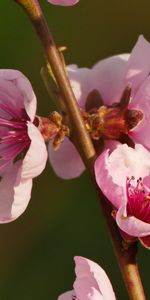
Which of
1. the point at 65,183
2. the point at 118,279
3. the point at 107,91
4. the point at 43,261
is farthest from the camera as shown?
the point at 65,183

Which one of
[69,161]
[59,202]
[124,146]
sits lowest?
[59,202]

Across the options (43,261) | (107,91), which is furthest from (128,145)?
(43,261)

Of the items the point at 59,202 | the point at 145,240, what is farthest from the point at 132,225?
the point at 59,202

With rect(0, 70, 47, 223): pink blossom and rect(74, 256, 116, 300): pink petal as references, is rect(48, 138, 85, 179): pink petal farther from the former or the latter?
rect(74, 256, 116, 300): pink petal

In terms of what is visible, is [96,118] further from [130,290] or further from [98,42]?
[98,42]

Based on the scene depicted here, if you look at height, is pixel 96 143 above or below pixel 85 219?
above

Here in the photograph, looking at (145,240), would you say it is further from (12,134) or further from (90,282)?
(12,134)
